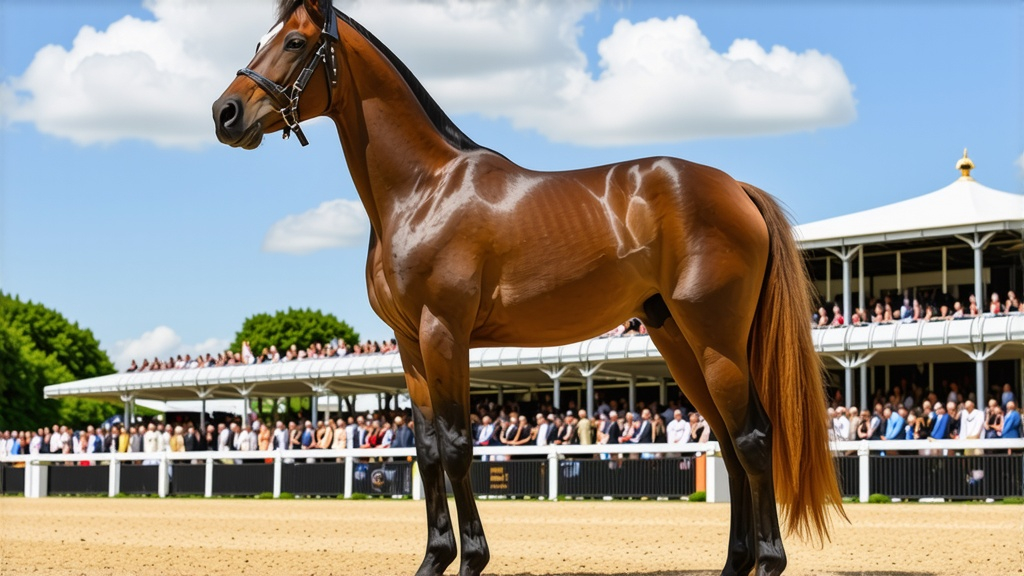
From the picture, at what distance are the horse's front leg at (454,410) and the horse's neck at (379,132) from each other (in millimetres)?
770

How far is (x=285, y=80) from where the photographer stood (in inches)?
251

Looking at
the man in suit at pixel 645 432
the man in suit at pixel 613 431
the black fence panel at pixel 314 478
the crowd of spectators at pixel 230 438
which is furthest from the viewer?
the crowd of spectators at pixel 230 438

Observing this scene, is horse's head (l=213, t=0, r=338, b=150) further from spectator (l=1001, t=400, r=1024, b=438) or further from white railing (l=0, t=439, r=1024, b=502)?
spectator (l=1001, t=400, r=1024, b=438)

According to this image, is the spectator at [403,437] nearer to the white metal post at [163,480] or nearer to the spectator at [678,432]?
the spectator at [678,432]

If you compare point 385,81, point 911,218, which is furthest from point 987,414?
point 385,81

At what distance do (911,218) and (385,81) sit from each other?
26737mm

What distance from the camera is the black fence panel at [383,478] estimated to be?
23500 millimetres

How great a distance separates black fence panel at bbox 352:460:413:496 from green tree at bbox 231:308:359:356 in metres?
55.8

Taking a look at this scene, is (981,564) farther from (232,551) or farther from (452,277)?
(232,551)

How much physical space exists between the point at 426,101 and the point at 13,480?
27697 mm

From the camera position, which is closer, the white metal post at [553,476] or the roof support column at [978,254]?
the white metal post at [553,476]

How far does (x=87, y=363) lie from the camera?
249 feet

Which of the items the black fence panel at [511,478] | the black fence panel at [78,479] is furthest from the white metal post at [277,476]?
the black fence panel at [78,479]

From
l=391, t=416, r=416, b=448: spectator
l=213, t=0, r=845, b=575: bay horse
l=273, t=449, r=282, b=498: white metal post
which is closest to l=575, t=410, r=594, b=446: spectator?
l=391, t=416, r=416, b=448: spectator
